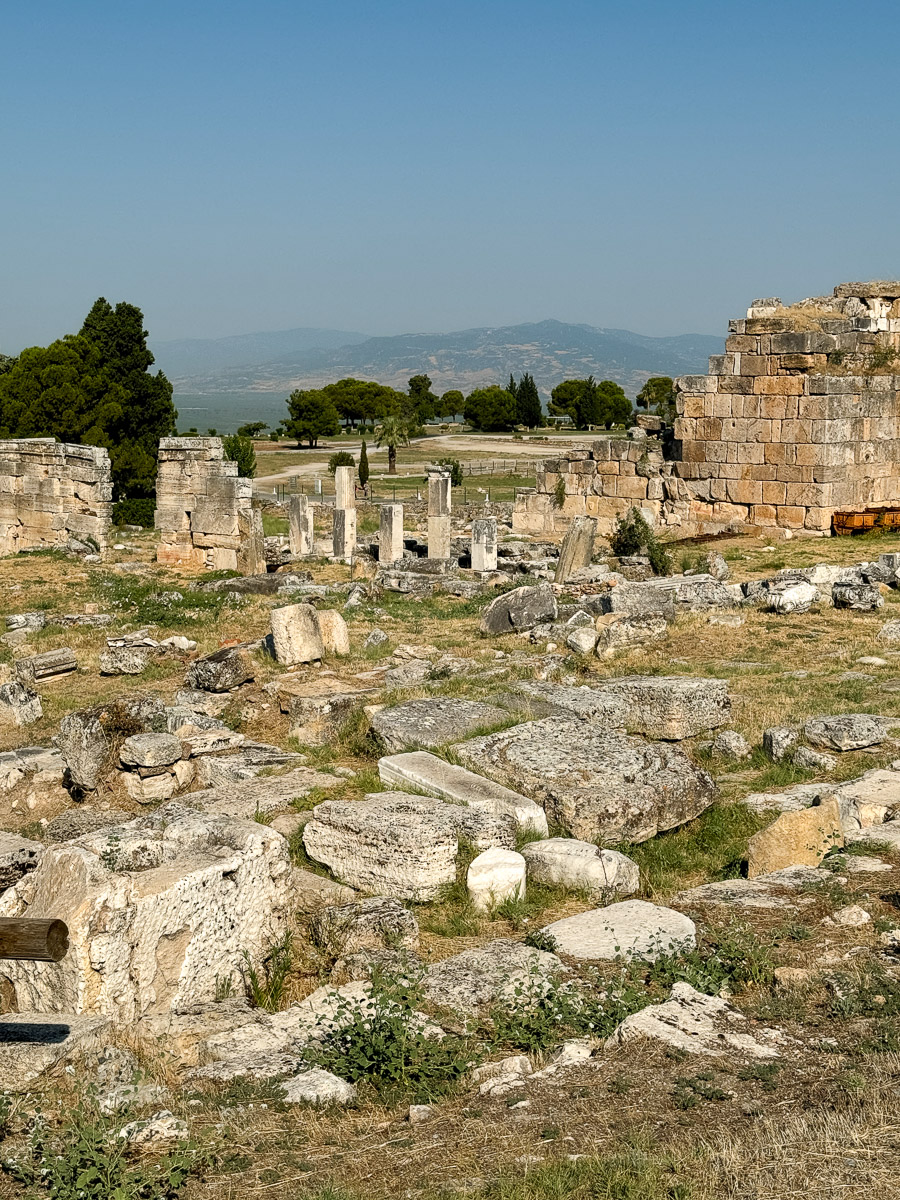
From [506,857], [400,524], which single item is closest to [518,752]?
[506,857]

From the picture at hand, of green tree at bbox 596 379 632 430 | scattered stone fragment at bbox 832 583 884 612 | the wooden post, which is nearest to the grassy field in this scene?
the wooden post

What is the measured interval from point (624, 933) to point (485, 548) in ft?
50.7

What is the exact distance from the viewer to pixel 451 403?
98.2 m

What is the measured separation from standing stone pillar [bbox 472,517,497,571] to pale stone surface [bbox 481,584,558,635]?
6.57m

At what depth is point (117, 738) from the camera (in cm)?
974

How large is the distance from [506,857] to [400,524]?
1694 centimetres

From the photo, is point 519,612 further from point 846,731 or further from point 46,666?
point 846,731

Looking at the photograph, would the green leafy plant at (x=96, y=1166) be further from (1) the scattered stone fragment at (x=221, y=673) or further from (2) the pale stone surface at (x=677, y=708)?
(1) the scattered stone fragment at (x=221, y=673)

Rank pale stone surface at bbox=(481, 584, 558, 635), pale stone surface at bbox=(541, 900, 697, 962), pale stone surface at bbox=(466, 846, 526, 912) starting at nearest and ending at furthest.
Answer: pale stone surface at bbox=(541, 900, 697, 962) → pale stone surface at bbox=(466, 846, 526, 912) → pale stone surface at bbox=(481, 584, 558, 635)

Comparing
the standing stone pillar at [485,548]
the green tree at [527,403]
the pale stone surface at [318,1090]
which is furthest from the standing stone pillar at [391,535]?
the green tree at [527,403]

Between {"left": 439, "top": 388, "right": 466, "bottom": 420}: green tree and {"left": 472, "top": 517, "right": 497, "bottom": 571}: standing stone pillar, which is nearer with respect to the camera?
{"left": 472, "top": 517, "right": 497, "bottom": 571}: standing stone pillar

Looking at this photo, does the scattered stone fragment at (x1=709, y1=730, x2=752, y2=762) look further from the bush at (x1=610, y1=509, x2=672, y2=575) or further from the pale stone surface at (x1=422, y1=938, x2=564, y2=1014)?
the bush at (x1=610, y1=509, x2=672, y2=575)

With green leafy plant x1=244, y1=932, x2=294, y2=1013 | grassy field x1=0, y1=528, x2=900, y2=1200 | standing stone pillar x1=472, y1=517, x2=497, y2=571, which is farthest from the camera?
standing stone pillar x1=472, y1=517, x2=497, y2=571

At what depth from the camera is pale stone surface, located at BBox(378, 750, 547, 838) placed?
7578 millimetres
